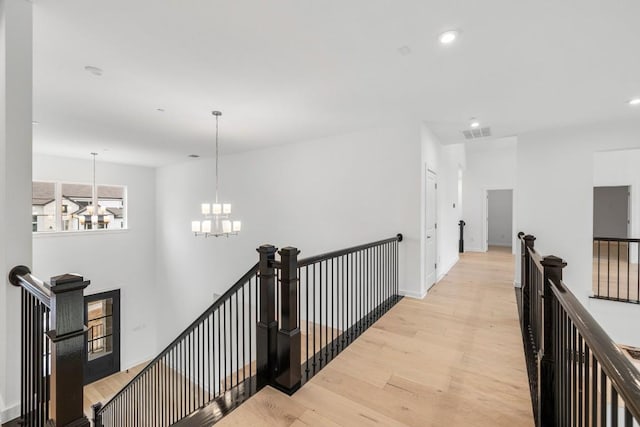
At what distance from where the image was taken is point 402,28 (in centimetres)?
213

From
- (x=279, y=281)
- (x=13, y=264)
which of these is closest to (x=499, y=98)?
(x=279, y=281)

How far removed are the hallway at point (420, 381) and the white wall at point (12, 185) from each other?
131cm

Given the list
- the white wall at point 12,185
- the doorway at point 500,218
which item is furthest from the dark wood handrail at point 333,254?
the doorway at point 500,218

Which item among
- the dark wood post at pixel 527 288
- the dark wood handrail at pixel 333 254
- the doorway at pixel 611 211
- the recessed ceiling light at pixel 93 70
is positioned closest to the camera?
the dark wood handrail at pixel 333 254

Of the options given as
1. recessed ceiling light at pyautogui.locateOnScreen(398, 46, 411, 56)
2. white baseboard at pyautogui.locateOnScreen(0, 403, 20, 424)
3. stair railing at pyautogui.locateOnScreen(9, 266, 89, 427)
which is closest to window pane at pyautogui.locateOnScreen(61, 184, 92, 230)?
white baseboard at pyautogui.locateOnScreen(0, 403, 20, 424)

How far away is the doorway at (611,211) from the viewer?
7869 mm

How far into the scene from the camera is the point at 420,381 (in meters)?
2.38

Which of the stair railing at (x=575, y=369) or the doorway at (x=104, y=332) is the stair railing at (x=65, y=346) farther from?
the doorway at (x=104, y=332)

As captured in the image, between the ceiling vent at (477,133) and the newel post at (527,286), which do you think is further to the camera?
the ceiling vent at (477,133)

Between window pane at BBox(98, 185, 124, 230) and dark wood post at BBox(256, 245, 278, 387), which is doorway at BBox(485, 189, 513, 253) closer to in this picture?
dark wood post at BBox(256, 245, 278, 387)

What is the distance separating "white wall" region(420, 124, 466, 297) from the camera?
14.4ft

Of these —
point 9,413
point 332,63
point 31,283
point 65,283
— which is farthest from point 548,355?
point 9,413

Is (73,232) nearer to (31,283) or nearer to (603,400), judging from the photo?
(31,283)

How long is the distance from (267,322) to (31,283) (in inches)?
58.0
